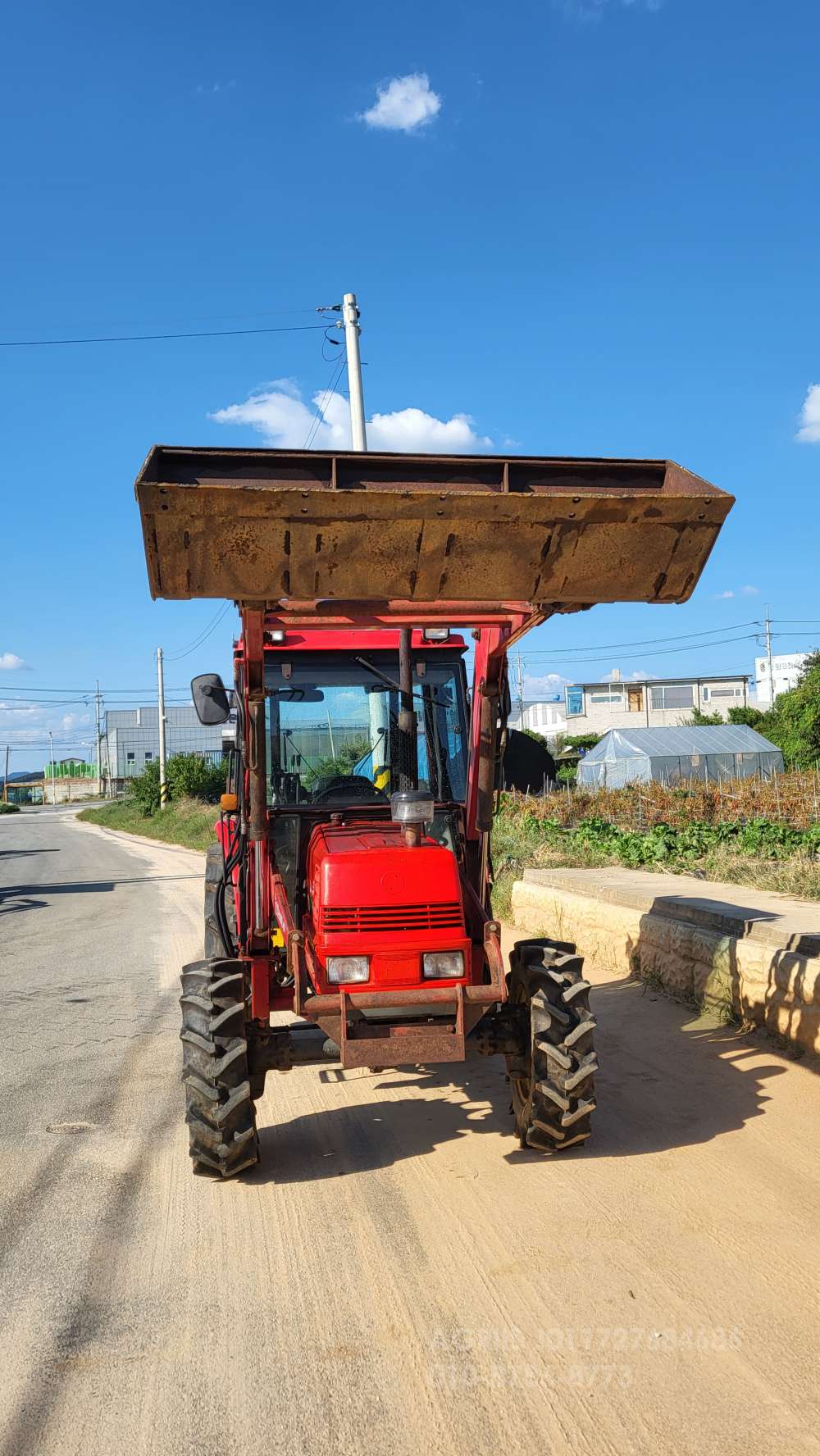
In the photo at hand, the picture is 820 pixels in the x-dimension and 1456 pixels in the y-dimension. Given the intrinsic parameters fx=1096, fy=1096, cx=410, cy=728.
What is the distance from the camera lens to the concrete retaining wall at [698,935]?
641 centimetres

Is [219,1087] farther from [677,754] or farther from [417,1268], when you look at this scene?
[677,754]

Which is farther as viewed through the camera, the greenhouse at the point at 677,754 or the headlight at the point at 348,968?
the greenhouse at the point at 677,754

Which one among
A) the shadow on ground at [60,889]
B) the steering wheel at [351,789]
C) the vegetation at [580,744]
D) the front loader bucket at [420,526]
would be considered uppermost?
the vegetation at [580,744]

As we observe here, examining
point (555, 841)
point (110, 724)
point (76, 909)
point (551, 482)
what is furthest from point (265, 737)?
point (110, 724)

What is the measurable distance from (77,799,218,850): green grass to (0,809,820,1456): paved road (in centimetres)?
2506

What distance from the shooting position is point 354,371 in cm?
1723

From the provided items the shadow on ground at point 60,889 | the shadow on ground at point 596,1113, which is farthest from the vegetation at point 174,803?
the shadow on ground at point 596,1113

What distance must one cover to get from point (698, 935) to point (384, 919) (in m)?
3.55

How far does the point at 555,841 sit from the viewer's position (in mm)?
15805

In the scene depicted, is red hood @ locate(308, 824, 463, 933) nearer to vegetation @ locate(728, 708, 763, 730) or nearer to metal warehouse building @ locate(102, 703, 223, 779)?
vegetation @ locate(728, 708, 763, 730)

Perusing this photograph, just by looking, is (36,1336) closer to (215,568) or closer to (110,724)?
(215,568)

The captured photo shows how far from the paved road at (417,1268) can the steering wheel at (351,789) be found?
1.64m

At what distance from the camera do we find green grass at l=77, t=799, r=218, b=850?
1352 inches

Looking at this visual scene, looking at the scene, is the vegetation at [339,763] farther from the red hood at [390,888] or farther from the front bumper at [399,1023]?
the front bumper at [399,1023]
